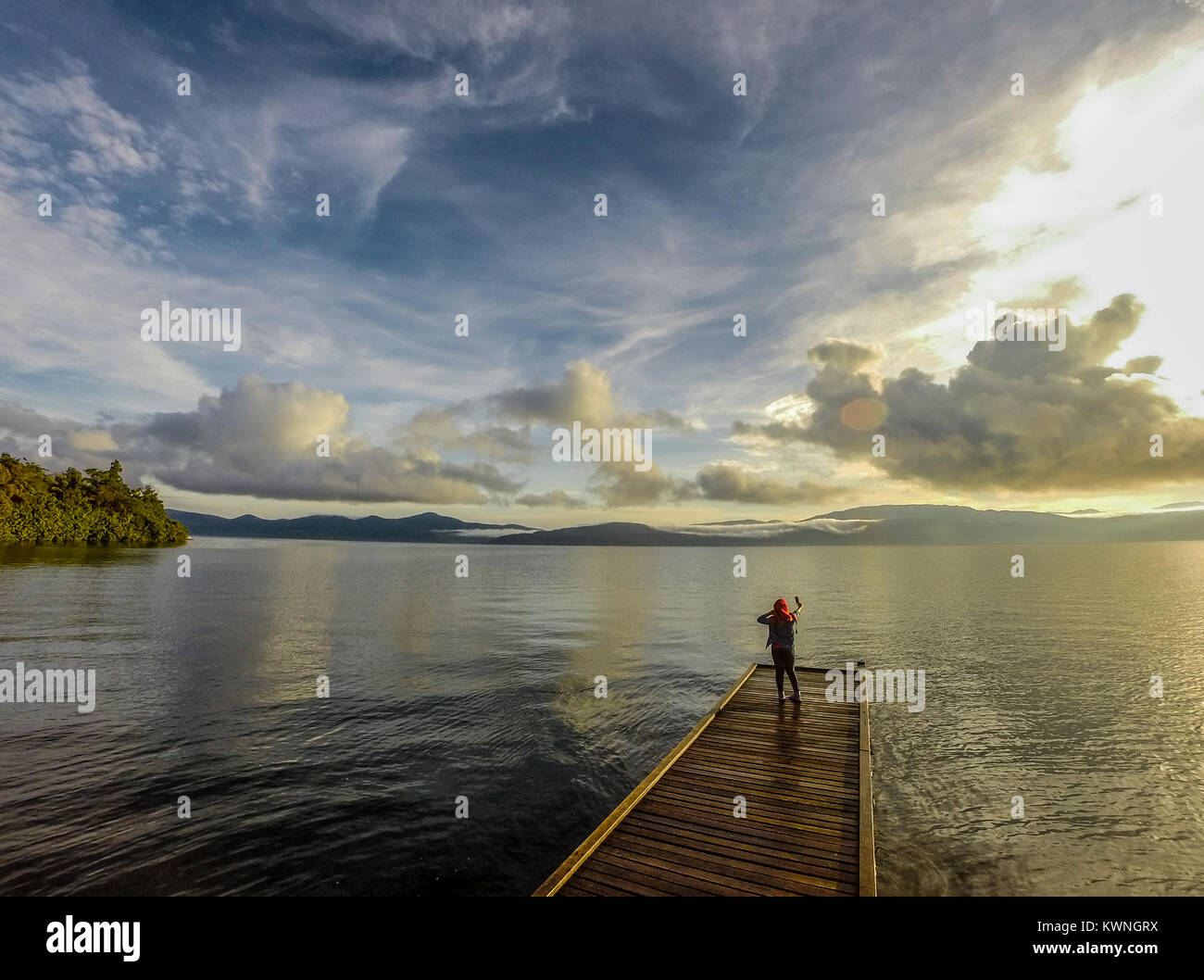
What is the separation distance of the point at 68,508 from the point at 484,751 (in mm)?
217266

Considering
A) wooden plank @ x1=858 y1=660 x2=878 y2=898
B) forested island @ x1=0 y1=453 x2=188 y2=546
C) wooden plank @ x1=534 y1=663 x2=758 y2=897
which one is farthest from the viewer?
forested island @ x1=0 y1=453 x2=188 y2=546

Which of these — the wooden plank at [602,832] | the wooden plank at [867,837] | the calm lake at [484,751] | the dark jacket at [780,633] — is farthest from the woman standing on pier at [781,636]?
the calm lake at [484,751]

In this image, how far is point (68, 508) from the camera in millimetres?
167750

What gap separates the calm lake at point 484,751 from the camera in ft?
45.1

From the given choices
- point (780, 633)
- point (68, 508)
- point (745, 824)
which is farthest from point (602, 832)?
point (68, 508)

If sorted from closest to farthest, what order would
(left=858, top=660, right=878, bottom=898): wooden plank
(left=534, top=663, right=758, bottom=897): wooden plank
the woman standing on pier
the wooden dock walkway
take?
(left=534, top=663, right=758, bottom=897): wooden plank
(left=858, top=660, right=878, bottom=898): wooden plank
the wooden dock walkway
the woman standing on pier

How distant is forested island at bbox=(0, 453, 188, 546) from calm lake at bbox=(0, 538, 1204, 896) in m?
147

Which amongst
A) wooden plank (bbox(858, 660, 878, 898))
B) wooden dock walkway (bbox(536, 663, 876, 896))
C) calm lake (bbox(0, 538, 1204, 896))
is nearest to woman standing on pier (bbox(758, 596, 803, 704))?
wooden dock walkway (bbox(536, 663, 876, 896))

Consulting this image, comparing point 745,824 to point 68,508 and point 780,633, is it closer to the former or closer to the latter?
point 780,633

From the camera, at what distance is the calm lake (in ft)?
45.1

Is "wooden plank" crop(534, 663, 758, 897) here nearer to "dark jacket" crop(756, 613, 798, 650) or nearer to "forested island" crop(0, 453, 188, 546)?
"dark jacket" crop(756, 613, 798, 650)
